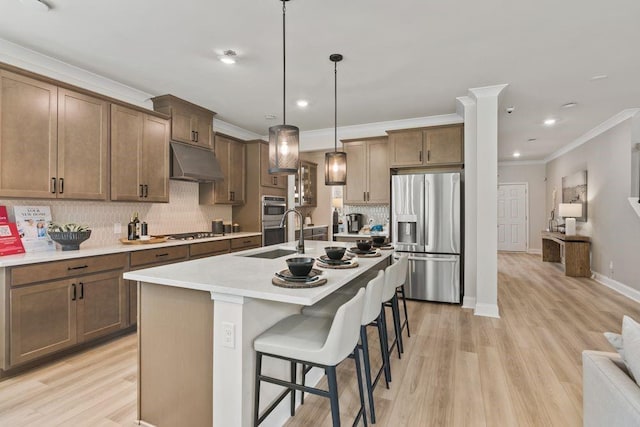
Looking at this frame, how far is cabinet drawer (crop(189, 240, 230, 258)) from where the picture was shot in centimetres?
399

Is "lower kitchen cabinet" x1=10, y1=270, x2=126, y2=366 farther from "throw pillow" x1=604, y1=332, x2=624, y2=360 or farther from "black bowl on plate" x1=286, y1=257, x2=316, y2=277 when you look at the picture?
"throw pillow" x1=604, y1=332, x2=624, y2=360

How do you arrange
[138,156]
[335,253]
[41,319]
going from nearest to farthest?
[335,253] → [41,319] → [138,156]

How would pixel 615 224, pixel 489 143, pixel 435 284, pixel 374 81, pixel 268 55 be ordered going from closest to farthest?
1. pixel 268 55
2. pixel 374 81
3. pixel 489 143
4. pixel 435 284
5. pixel 615 224

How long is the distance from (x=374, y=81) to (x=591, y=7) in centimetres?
183

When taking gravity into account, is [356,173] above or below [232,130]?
below

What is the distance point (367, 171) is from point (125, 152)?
3.42 metres

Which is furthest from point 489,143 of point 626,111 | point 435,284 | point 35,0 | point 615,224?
point 35,0

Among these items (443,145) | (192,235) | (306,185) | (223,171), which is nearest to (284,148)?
(192,235)

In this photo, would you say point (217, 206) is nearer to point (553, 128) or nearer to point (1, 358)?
point (1, 358)

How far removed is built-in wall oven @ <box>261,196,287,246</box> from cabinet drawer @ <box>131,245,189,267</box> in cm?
168

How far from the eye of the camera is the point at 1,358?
242 centimetres

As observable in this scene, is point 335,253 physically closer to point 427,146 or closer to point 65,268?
point 65,268

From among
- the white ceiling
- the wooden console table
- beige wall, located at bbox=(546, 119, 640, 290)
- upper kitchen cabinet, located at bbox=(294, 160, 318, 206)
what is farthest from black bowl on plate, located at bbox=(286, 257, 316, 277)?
the wooden console table

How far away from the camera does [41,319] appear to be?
2592mm
